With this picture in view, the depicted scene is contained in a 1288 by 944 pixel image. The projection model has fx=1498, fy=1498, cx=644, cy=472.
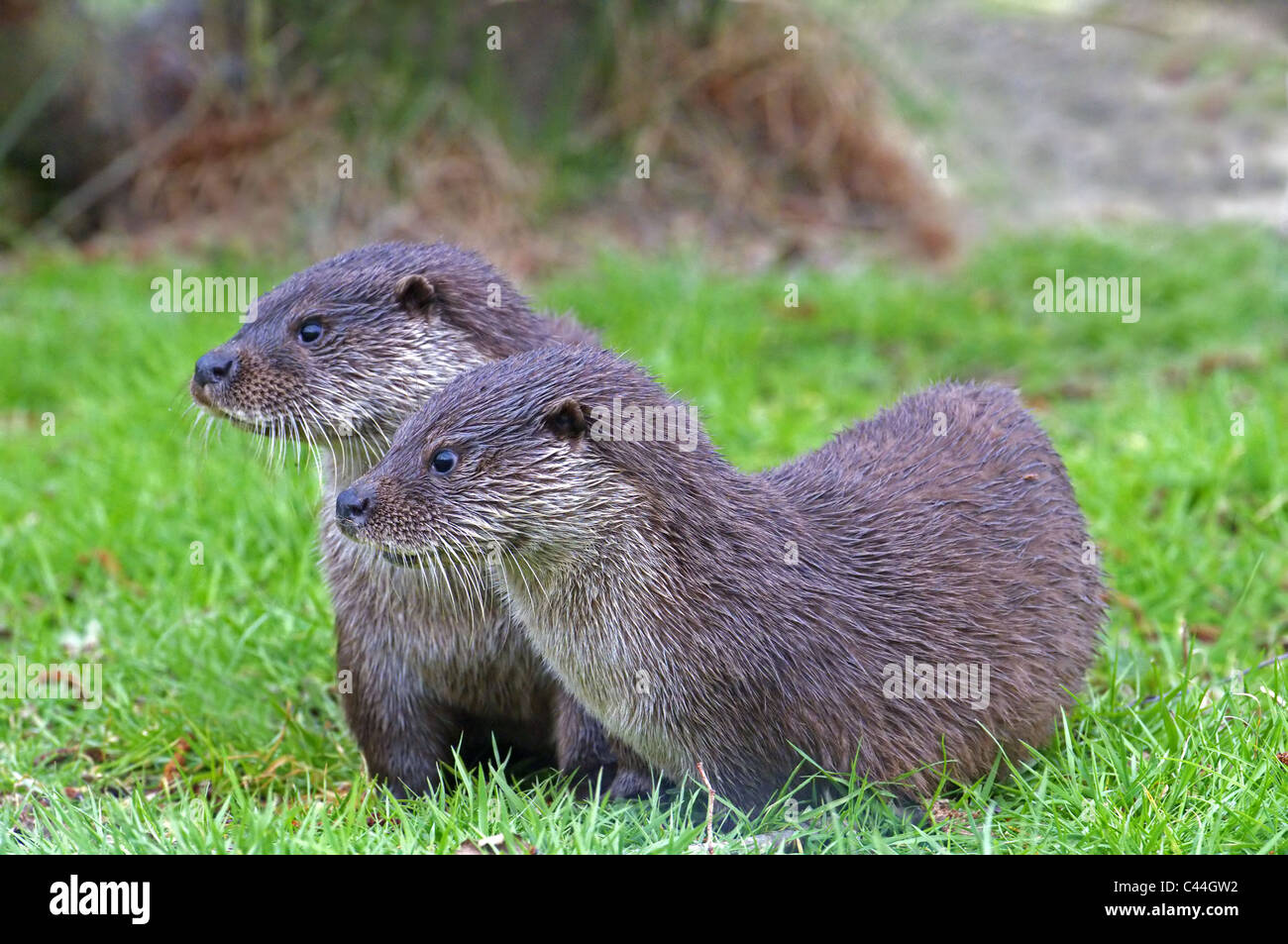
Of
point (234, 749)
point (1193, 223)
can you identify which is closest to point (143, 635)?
point (234, 749)

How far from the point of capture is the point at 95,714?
428 centimetres

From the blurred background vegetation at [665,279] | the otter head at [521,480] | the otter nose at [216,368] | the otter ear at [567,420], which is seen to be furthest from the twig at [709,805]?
the otter nose at [216,368]

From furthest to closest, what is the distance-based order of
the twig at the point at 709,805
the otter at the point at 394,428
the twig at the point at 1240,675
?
the twig at the point at 1240,675, the otter at the point at 394,428, the twig at the point at 709,805

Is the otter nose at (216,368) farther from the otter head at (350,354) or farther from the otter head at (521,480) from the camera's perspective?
the otter head at (521,480)

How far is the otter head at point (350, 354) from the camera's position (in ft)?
11.7

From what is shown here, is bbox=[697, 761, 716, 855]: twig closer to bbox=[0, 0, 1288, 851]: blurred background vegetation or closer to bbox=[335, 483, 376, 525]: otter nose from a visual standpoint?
bbox=[0, 0, 1288, 851]: blurred background vegetation

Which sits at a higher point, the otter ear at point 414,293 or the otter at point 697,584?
the otter ear at point 414,293

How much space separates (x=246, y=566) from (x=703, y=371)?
2.55 meters

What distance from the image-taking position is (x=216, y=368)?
3609mm

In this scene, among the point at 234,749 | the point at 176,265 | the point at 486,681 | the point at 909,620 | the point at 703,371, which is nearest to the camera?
the point at 909,620

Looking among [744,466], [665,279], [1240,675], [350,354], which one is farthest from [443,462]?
[665,279]

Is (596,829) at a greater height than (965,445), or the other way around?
(965,445)

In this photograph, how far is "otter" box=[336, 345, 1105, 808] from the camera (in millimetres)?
3168
